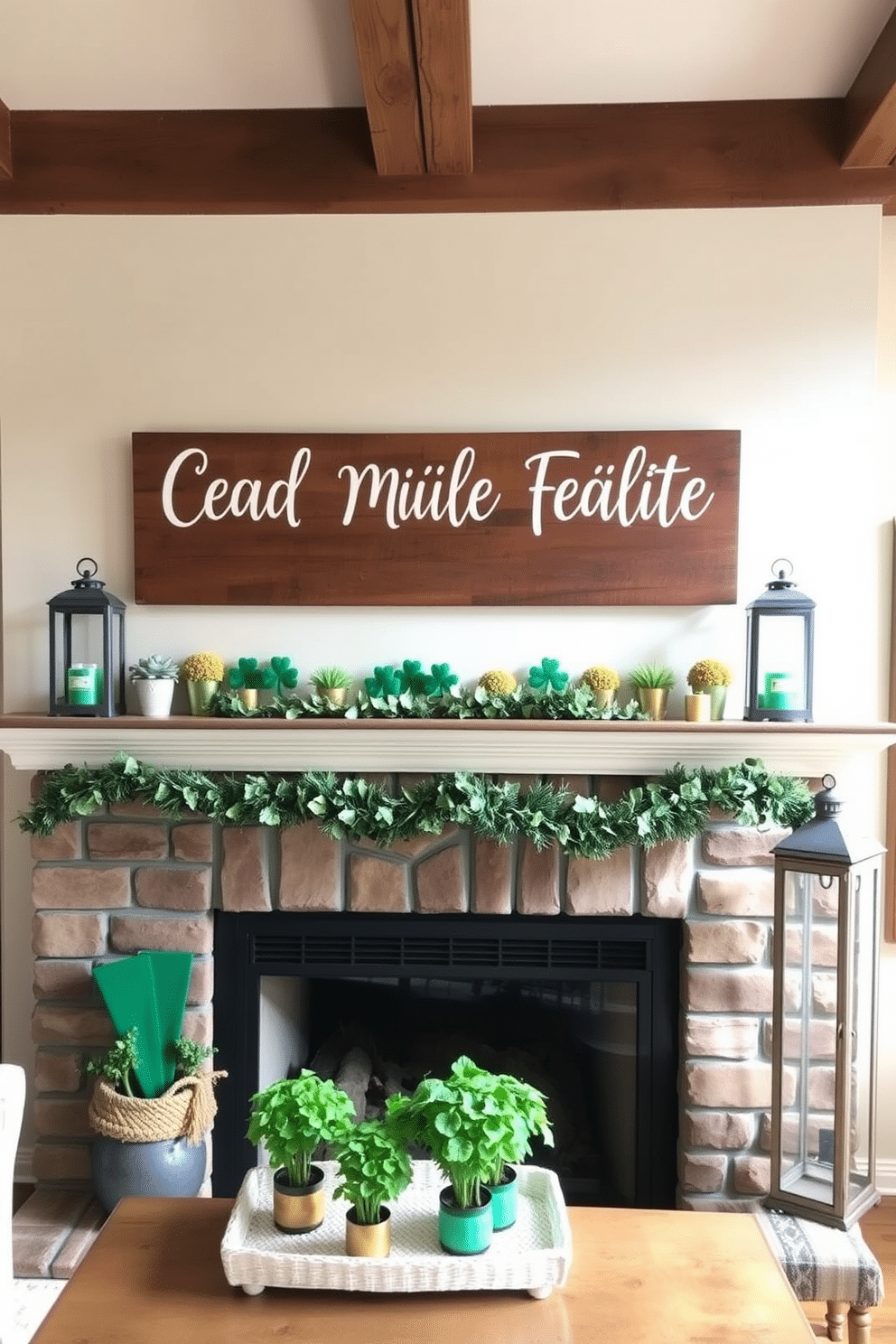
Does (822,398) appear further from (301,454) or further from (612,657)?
(301,454)

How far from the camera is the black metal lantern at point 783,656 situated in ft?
7.45

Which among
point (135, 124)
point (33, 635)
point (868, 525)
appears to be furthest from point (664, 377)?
point (33, 635)

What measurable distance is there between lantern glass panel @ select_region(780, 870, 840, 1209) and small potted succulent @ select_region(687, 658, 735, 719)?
39cm

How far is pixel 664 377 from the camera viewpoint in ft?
7.89

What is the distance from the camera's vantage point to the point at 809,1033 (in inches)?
86.5

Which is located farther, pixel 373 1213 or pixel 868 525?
pixel 868 525

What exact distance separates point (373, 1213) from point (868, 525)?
5.87ft

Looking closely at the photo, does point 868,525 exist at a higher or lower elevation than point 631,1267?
higher

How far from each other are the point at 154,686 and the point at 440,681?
0.64m

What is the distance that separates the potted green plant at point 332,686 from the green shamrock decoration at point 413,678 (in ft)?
0.43

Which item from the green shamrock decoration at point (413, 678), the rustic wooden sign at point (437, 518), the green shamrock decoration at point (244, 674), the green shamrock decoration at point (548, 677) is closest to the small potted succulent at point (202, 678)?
the green shamrock decoration at point (244, 674)

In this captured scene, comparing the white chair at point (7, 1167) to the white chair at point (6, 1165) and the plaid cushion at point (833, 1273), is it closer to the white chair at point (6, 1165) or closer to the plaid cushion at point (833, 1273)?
the white chair at point (6, 1165)

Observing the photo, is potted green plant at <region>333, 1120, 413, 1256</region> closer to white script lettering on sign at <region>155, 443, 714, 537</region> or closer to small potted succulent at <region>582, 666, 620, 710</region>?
small potted succulent at <region>582, 666, 620, 710</region>

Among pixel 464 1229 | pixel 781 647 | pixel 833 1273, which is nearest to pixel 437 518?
pixel 781 647
